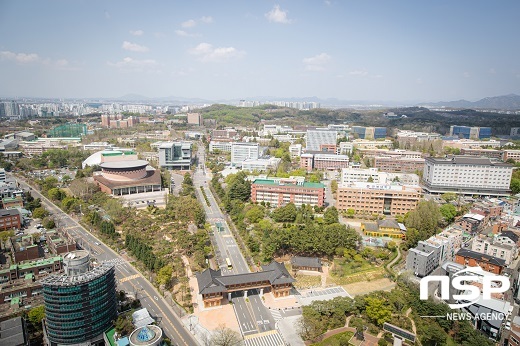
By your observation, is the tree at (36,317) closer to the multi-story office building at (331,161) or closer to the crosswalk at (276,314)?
the crosswalk at (276,314)

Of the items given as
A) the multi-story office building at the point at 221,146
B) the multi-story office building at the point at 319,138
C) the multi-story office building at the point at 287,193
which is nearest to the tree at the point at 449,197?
the multi-story office building at the point at 287,193

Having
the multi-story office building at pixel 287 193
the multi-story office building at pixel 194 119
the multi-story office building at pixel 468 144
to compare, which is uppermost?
the multi-story office building at pixel 194 119

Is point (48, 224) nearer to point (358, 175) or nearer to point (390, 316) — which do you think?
point (390, 316)

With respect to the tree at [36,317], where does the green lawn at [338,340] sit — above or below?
below

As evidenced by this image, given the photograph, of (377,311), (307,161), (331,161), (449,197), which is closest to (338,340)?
(377,311)

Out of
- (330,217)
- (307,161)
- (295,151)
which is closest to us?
(330,217)

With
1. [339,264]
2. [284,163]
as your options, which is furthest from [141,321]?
[284,163]

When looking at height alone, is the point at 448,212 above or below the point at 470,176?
below
